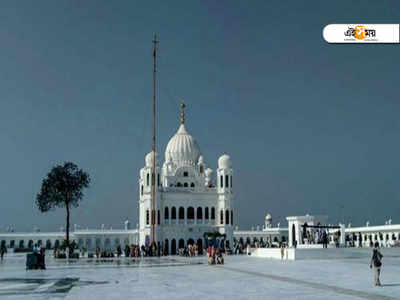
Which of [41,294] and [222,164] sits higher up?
[222,164]

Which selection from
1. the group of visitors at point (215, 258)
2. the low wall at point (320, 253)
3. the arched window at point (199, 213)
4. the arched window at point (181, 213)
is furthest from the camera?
the arched window at point (199, 213)

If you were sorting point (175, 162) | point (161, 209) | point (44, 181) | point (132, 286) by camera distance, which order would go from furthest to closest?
point (175, 162) → point (161, 209) → point (44, 181) → point (132, 286)

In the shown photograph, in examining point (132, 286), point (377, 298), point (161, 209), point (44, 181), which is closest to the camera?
point (377, 298)

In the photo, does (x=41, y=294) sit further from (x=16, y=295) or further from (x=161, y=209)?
(x=161, y=209)

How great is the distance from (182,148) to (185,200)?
946cm

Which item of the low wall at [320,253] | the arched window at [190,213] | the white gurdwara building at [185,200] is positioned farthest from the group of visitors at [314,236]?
the arched window at [190,213]

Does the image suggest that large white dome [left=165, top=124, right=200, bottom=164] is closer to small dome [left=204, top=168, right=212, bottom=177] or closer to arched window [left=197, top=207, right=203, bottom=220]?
small dome [left=204, top=168, right=212, bottom=177]

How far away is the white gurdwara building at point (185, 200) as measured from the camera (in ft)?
252

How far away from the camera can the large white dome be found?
84.8 metres

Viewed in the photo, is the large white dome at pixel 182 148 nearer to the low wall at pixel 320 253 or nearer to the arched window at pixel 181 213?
the arched window at pixel 181 213

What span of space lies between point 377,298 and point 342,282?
4621 mm

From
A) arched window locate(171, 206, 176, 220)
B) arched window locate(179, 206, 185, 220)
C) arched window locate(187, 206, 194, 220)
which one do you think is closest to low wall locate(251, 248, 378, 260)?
arched window locate(171, 206, 176, 220)

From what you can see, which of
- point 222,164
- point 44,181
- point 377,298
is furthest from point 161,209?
point 377,298

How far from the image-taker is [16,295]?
16.7 metres
